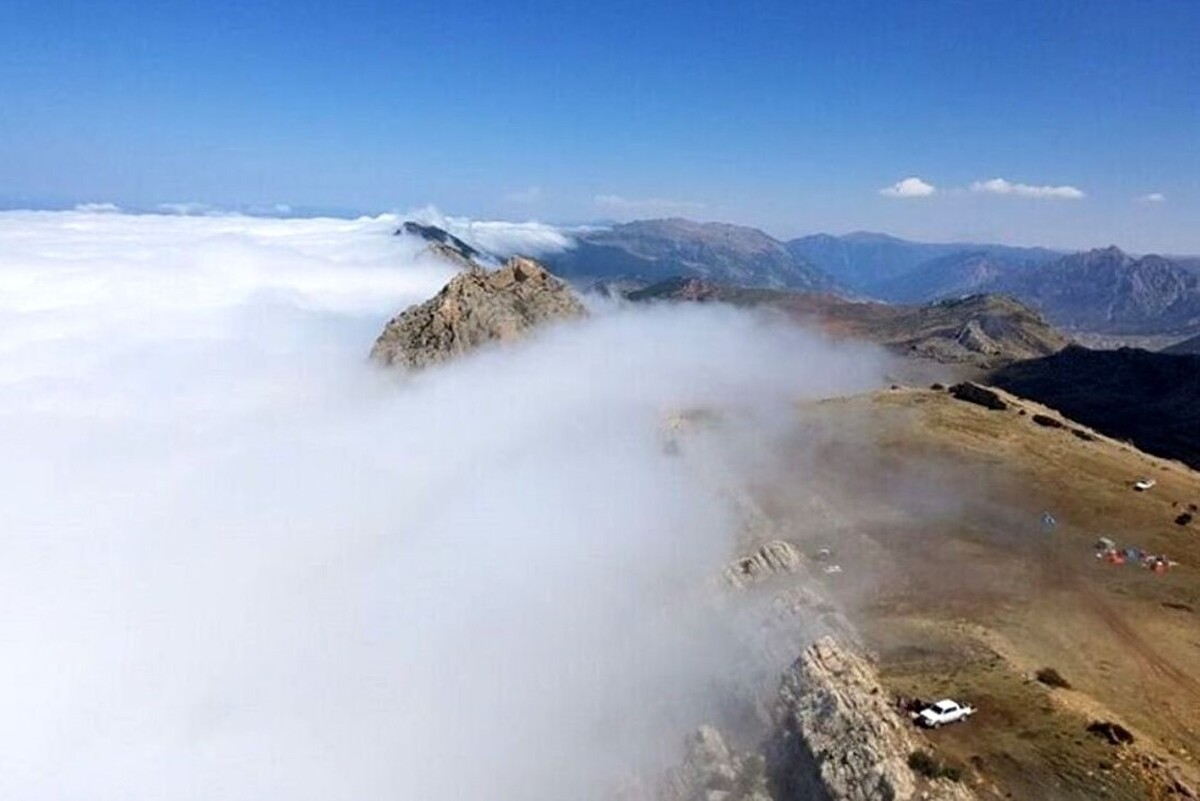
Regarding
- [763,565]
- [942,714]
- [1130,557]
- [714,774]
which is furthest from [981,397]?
[714,774]

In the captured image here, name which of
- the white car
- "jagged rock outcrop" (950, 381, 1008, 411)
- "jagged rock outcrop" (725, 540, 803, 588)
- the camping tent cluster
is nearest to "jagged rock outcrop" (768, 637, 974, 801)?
the white car

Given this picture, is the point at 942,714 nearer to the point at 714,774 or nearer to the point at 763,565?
the point at 714,774

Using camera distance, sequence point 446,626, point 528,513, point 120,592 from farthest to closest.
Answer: point 120,592, point 528,513, point 446,626

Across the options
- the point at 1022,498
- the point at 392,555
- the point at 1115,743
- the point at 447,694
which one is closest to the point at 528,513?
the point at 392,555

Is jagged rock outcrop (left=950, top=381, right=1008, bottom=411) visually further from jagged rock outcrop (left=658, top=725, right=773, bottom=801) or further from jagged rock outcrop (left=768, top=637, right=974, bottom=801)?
jagged rock outcrop (left=658, top=725, right=773, bottom=801)

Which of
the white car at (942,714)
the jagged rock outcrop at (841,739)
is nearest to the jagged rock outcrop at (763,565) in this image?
the jagged rock outcrop at (841,739)

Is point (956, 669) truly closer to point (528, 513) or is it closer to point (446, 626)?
point (446, 626)
